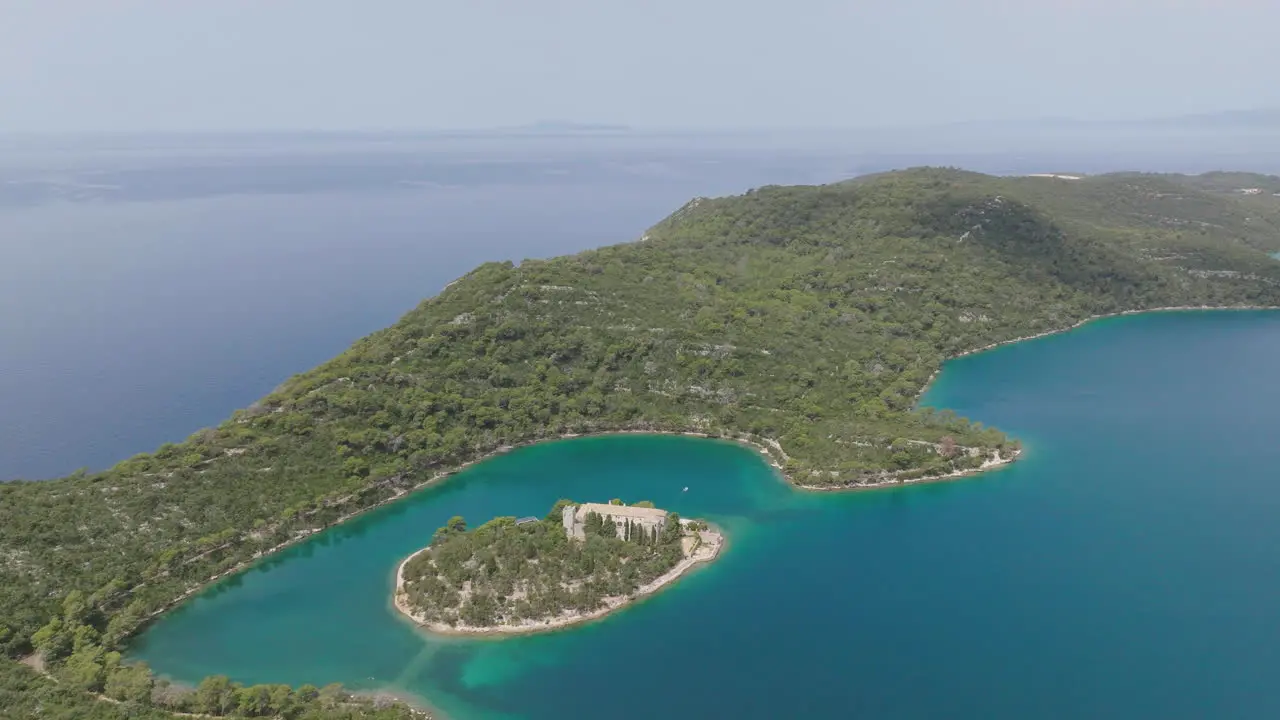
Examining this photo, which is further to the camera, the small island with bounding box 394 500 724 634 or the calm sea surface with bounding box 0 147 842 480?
the calm sea surface with bounding box 0 147 842 480

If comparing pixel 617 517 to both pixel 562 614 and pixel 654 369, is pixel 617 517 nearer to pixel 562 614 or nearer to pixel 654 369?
pixel 562 614

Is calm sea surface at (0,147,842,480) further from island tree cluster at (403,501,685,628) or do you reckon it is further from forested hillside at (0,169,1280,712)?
island tree cluster at (403,501,685,628)

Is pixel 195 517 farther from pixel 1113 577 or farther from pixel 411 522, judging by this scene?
pixel 1113 577

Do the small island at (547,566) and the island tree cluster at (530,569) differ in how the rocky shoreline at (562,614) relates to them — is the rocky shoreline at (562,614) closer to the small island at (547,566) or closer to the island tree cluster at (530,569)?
the small island at (547,566)

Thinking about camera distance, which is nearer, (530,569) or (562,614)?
(562,614)

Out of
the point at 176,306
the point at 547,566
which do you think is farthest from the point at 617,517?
the point at 176,306

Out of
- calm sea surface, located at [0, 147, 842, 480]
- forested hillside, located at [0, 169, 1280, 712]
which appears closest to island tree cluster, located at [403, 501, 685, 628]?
forested hillside, located at [0, 169, 1280, 712]
